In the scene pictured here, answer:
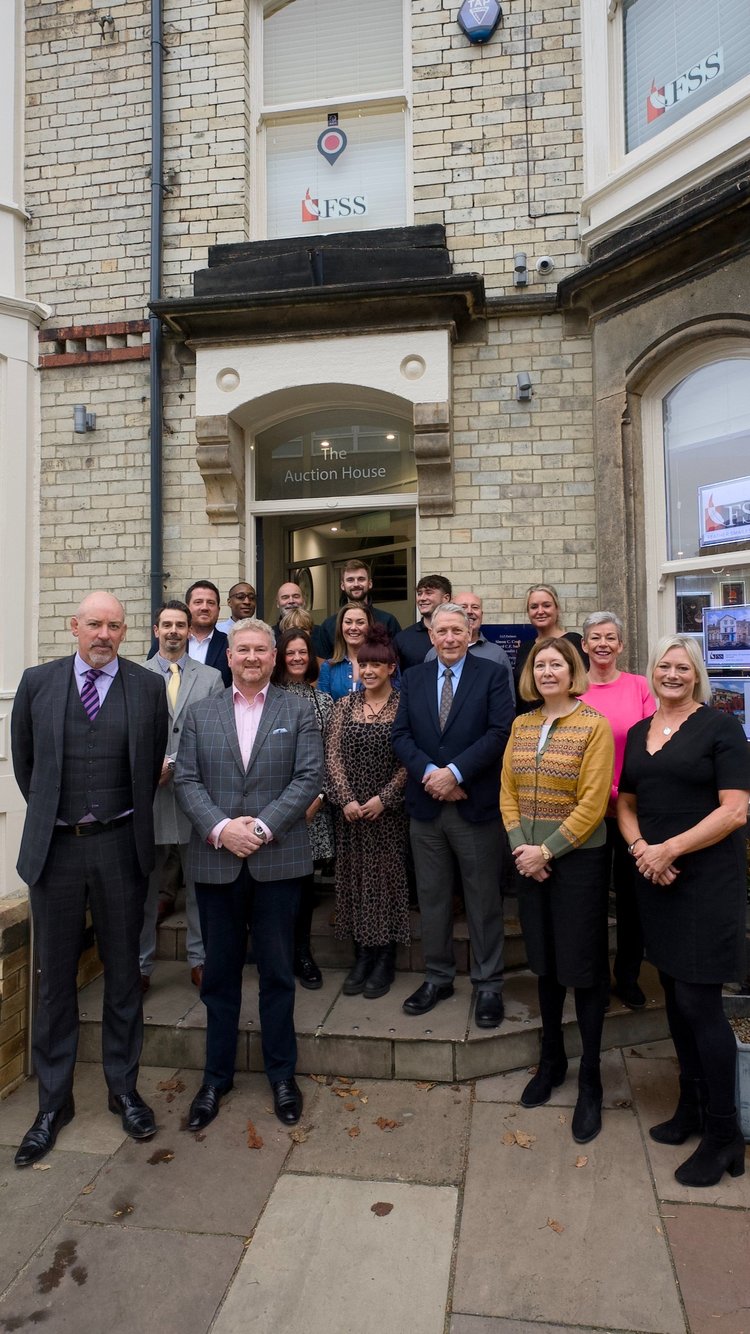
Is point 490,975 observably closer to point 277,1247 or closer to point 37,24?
point 277,1247

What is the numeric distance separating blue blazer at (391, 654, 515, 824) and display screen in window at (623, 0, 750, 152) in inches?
171

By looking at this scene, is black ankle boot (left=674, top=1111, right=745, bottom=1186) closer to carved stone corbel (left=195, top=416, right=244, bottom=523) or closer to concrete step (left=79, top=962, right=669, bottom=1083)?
concrete step (left=79, top=962, right=669, bottom=1083)

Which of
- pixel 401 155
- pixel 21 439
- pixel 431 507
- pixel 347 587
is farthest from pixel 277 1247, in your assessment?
pixel 401 155

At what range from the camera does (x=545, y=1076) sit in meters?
3.32

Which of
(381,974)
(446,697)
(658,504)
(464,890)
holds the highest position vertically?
(658,504)

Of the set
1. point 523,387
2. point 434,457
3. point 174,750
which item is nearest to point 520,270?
point 523,387

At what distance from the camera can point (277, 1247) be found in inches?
101

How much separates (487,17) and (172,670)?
5443 mm

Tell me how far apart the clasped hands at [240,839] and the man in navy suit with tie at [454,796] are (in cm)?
89

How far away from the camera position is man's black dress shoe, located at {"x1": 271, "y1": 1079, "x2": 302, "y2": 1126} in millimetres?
3232

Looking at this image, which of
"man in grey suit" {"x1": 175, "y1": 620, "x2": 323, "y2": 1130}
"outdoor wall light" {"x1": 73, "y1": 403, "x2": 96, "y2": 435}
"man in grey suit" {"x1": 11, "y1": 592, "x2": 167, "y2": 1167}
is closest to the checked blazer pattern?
"man in grey suit" {"x1": 175, "y1": 620, "x2": 323, "y2": 1130}

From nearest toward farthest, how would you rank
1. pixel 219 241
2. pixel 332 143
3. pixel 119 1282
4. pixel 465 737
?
pixel 119 1282 < pixel 465 737 < pixel 219 241 < pixel 332 143

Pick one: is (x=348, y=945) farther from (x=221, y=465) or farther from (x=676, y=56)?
(x=676, y=56)

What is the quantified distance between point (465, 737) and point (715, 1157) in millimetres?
1843
